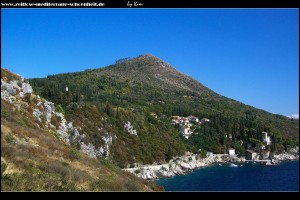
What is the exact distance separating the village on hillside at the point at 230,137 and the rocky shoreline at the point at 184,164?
1333 mm

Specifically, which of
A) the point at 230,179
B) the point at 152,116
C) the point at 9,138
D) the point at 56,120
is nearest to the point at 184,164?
the point at 152,116

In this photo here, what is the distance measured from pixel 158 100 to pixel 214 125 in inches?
1129

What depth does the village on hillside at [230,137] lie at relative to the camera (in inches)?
2371

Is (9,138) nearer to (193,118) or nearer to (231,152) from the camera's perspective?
(231,152)

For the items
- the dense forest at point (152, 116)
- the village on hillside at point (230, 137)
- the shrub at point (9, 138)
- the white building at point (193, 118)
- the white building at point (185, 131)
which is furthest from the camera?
the white building at point (193, 118)

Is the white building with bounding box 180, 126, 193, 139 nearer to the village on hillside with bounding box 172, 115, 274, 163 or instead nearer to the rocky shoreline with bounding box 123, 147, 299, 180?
the village on hillside with bounding box 172, 115, 274, 163

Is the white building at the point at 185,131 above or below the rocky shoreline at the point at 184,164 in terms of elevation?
above

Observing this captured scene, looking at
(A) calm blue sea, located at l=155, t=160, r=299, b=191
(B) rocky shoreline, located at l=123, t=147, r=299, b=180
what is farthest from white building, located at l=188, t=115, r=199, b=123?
(A) calm blue sea, located at l=155, t=160, r=299, b=191

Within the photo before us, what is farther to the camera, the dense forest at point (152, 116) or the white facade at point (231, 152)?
the white facade at point (231, 152)

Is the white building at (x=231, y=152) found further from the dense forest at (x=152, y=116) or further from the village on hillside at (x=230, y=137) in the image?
the dense forest at (x=152, y=116)

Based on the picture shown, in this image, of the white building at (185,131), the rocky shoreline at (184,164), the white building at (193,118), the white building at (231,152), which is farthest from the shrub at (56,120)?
the white building at (193,118)

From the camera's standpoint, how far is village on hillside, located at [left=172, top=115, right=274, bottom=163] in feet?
198

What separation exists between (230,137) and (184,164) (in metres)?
16.4

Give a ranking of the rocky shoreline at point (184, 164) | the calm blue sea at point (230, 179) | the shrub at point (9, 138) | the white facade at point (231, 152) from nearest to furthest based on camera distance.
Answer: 1. the shrub at point (9, 138)
2. the calm blue sea at point (230, 179)
3. the rocky shoreline at point (184, 164)
4. the white facade at point (231, 152)
